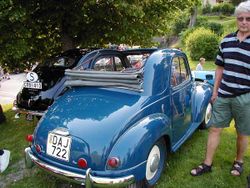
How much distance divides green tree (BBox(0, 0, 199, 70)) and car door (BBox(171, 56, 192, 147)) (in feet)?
6.21

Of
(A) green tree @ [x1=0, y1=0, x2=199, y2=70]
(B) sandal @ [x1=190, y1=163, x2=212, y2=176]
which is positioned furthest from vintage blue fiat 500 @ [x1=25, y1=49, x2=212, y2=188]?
(A) green tree @ [x1=0, y1=0, x2=199, y2=70]

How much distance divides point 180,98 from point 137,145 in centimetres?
155

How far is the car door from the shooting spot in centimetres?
444

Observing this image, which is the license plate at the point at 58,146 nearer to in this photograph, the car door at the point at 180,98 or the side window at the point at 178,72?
the car door at the point at 180,98

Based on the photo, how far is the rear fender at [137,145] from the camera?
3.29m

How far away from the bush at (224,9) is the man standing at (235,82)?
1848 inches

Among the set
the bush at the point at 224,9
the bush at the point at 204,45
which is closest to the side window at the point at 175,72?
the bush at the point at 204,45

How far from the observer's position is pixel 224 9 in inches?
1869

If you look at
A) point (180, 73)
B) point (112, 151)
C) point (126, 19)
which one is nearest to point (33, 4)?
point (126, 19)

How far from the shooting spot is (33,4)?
715 centimetres

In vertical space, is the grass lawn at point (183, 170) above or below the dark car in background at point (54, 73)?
below

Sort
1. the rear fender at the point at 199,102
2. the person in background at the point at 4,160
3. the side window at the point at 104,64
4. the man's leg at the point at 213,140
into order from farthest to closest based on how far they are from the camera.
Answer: the side window at the point at 104,64
the rear fender at the point at 199,102
the person in background at the point at 4,160
the man's leg at the point at 213,140

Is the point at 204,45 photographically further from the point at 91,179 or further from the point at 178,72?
the point at 91,179

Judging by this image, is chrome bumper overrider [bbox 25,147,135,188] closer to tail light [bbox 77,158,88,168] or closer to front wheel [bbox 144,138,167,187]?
tail light [bbox 77,158,88,168]
